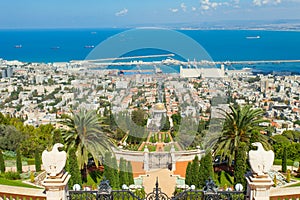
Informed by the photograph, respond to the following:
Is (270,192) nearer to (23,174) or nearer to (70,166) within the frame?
(70,166)

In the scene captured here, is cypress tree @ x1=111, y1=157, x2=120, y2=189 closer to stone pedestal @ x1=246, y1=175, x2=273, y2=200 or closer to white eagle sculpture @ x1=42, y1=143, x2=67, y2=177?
white eagle sculpture @ x1=42, y1=143, x2=67, y2=177

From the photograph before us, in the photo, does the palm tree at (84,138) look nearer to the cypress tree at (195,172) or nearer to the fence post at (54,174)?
the cypress tree at (195,172)

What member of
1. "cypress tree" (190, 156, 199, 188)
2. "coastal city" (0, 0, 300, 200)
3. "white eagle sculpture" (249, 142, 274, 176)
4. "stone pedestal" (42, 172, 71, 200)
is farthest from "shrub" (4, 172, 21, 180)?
"white eagle sculpture" (249, 142, 274, 176)

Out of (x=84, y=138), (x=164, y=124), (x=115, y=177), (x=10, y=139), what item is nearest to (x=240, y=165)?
(x=115, y=177)

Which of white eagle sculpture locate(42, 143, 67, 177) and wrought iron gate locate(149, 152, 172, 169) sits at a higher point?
white eagle sculpture locate(42, 143, 67, 177)

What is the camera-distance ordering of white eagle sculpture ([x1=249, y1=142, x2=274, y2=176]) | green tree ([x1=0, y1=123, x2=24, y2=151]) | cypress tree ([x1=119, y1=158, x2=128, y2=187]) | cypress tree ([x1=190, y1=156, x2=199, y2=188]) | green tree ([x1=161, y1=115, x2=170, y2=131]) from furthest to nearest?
green tree ([x1=161, y1=115, x2=170, y2=131])
green tree ([x1=0, y1=123, x2=24, y2=151])
cypress tree ([x1=119, y1=158, x2=128, y2=187])
cypress tree ([x1=190, y1=156, x2=199, y2=188])
white eagle sculpture ([x1=249, y1=142, x2=274, y2=176])

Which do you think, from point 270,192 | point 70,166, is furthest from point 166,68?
point 270,192
